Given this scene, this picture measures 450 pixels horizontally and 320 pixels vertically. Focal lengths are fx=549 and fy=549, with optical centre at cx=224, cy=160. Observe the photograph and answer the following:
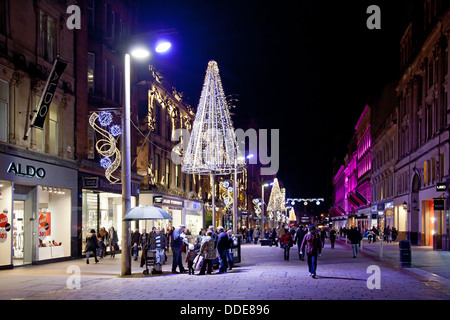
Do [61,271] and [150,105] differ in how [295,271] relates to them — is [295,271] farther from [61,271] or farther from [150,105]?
[150,105]

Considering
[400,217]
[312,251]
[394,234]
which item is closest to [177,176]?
[394,234]

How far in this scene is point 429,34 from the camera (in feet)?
131

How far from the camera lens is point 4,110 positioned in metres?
21.5

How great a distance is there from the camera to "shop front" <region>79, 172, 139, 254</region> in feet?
92.7

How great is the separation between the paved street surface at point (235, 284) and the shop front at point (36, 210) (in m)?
1.86

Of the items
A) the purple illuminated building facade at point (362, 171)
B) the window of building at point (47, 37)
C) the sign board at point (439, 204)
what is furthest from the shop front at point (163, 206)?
the purple illuminated building facade at point (362, 171)

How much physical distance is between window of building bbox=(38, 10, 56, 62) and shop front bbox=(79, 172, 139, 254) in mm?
6343

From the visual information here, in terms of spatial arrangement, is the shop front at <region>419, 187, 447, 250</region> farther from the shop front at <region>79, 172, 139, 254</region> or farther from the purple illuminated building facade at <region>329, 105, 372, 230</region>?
the purple illuminated building facade at <region>329, 105, 372, 230</region>

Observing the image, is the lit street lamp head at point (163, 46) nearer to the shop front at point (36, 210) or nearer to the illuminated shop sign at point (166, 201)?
the shop front at point (36, 210)

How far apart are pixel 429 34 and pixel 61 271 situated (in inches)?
1237

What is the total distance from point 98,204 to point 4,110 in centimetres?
1060

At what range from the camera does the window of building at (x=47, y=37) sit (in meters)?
24.7

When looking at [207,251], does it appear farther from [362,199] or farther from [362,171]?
[362,171]
